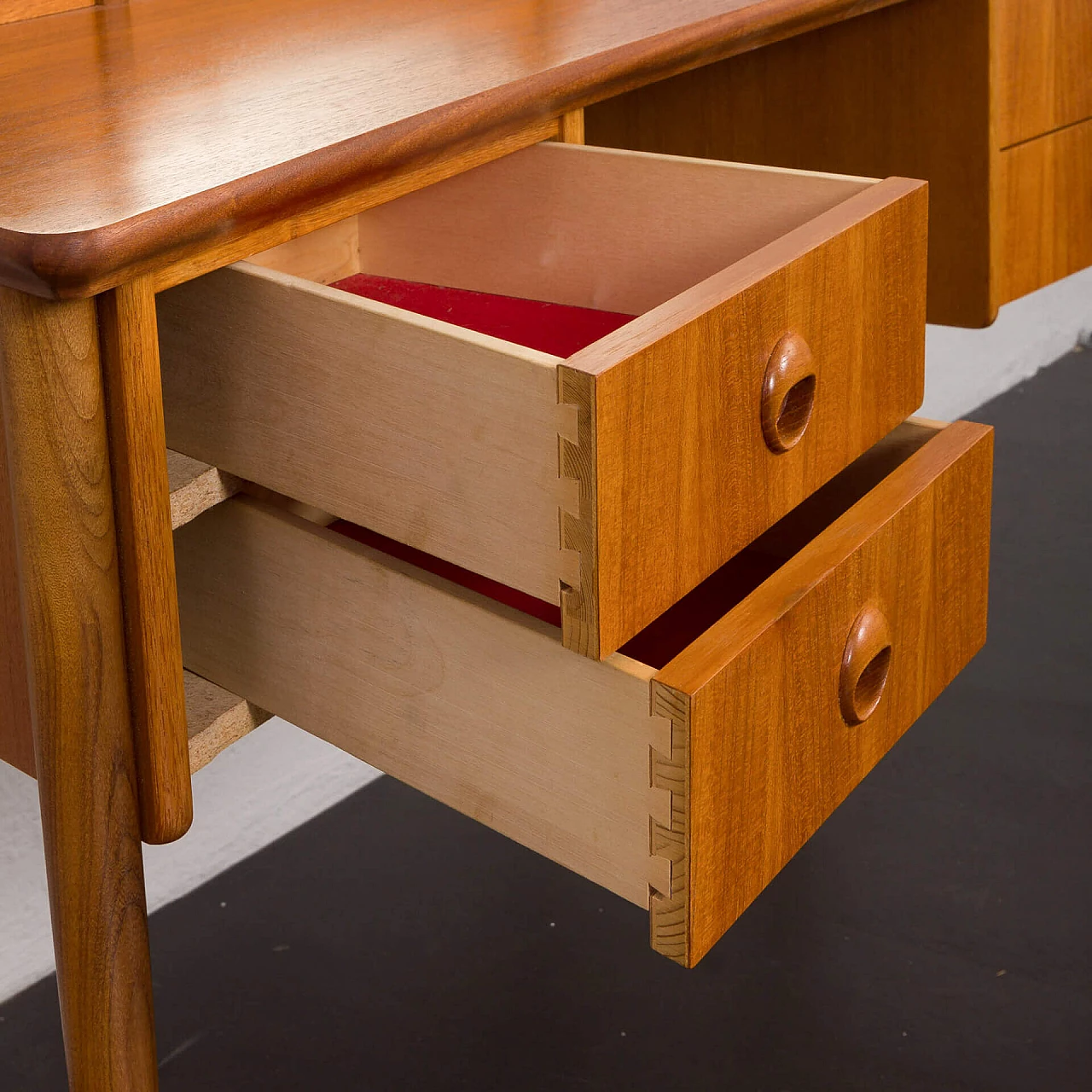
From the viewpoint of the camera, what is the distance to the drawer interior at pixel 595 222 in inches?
32.5

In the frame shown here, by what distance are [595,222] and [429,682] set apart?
0.32 metres

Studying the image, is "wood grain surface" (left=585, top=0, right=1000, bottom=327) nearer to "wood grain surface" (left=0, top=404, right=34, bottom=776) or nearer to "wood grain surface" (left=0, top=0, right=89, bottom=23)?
"wood grain surface" (left=0, top=0, right=89, bottom=23)

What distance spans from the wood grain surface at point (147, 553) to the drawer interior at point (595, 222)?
0.32 metres

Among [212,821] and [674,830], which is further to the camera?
[212,821]

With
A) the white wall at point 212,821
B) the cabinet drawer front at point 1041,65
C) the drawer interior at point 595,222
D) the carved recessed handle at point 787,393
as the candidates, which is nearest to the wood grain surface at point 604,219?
the drawer interior at point 595,222

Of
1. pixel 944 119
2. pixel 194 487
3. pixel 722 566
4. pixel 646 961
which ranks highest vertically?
pixel 944 119

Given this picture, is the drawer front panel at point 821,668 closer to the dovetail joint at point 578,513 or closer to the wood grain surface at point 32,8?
the dovetail joint at point 578,513

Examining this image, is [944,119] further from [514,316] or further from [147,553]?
[147,553]

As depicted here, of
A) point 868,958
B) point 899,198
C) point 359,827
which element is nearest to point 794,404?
point 899,198

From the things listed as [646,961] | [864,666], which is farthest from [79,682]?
[646,961]

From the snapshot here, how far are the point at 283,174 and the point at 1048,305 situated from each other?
222cm

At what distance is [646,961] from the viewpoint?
1240 mm

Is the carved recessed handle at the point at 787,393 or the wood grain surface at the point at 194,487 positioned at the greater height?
the carved recessed handle at the point at 787,393

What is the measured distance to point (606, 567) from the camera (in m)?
0.61
